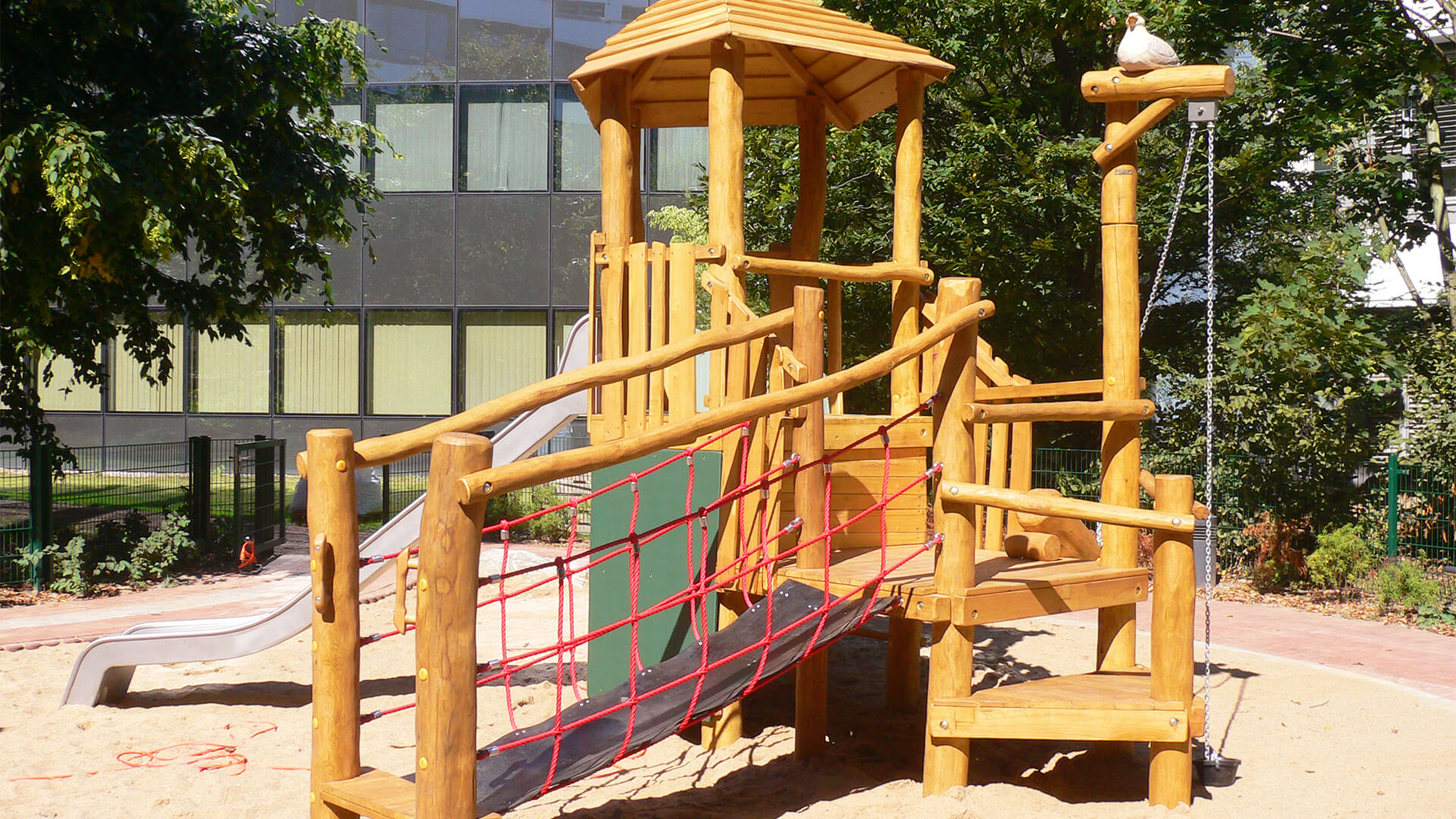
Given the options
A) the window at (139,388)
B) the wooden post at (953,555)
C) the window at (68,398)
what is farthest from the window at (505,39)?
the wooden post at (953,555)

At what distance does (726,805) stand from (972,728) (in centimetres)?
111

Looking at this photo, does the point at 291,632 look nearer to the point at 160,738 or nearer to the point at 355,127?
the point at 160,738

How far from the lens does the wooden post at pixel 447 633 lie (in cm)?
304

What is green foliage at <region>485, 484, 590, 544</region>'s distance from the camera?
13820 millimetres

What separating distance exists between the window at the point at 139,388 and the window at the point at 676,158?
9021mm

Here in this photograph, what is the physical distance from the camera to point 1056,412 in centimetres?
466

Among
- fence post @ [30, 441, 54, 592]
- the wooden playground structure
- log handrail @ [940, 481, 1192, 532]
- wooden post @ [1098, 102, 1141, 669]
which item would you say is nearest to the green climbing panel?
the wooden playground structure

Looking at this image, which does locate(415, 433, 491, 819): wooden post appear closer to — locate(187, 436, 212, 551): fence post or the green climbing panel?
the green climbing panel

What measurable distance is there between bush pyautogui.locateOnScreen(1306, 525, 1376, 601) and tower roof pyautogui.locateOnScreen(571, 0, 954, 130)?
6.62m

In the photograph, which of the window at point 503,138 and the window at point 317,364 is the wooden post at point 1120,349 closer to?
the window at point 503,138

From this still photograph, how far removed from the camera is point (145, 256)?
10.1 metres

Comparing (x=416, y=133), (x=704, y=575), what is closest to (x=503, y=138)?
(x=416, y=133)

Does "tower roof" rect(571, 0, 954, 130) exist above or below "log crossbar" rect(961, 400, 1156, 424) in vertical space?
above

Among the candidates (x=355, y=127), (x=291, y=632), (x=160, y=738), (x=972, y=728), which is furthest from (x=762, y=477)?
(x=355, y=127)
